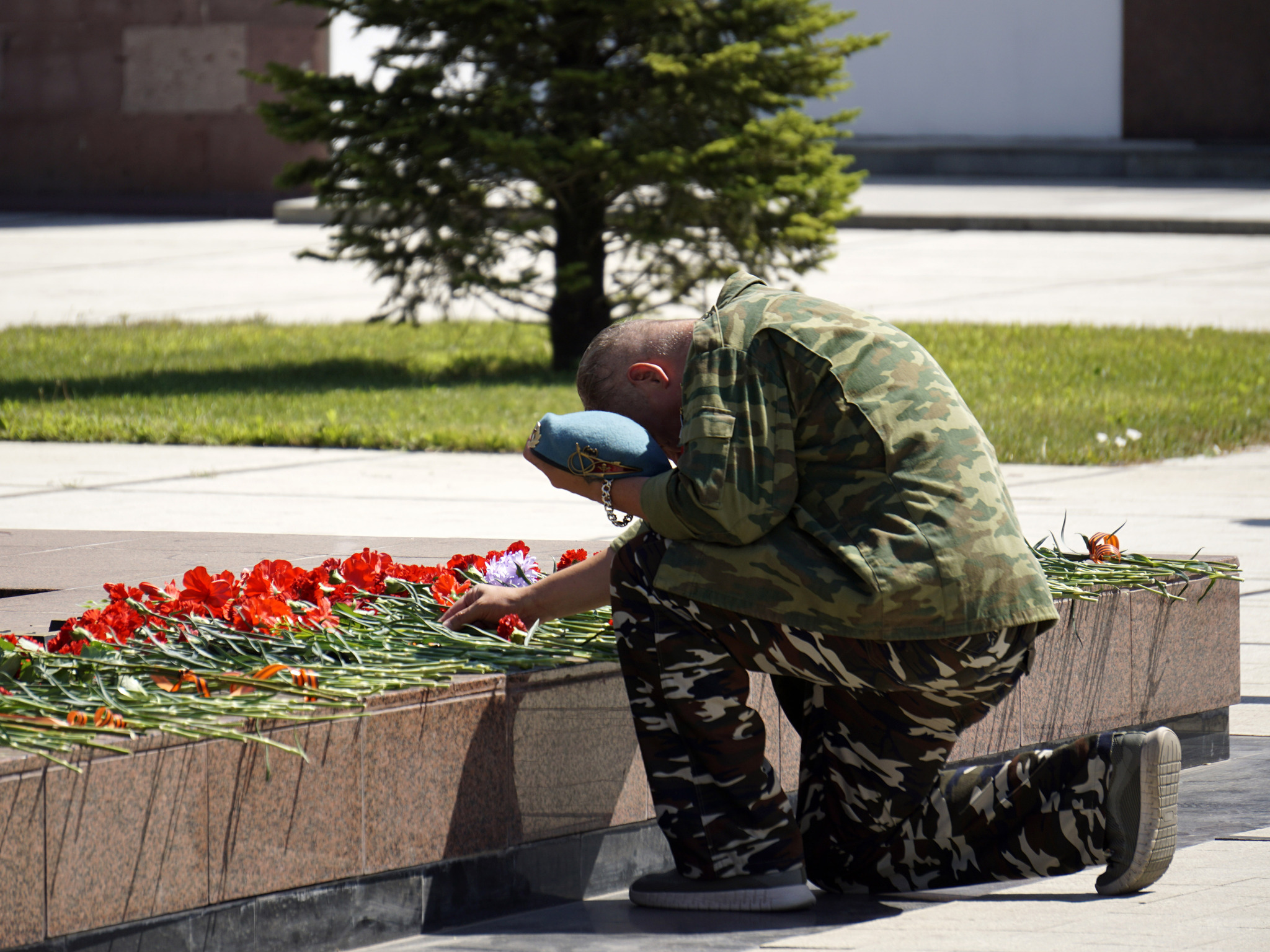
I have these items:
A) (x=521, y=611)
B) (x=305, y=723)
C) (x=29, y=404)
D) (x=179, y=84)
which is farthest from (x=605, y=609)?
(x=179, y=84)

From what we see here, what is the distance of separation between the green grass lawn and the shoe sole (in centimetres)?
613

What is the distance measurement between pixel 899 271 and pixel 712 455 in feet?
53.8

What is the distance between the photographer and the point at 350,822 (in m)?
3.64

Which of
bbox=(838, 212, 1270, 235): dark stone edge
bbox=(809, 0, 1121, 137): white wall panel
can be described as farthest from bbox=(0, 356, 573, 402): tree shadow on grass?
bbox=(809, 0, 1121, 137): white wall panel

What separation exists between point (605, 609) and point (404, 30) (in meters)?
8.35

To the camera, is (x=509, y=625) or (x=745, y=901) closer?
(x=745, y=901)

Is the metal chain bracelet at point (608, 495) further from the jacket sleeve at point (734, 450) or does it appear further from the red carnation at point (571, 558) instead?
the red carnation at point (571, 558)

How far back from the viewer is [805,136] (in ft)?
39.5

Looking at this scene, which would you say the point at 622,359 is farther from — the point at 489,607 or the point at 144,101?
the point at 144,101

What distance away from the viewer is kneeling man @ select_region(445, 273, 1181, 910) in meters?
3.59

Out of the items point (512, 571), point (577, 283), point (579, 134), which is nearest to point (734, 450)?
point (512, 571)

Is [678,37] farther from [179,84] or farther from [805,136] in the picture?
[179,84]

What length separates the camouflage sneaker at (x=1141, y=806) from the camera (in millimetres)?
3781

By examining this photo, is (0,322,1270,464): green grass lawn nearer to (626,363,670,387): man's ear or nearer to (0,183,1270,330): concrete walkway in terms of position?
(0,183,1270,330): concrete walkway
